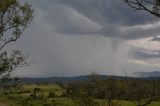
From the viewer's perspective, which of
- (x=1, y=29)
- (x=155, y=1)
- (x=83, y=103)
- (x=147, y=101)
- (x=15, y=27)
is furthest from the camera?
(x=83, y=103)

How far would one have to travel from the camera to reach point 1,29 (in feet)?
112

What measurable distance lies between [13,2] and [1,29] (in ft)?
10.6

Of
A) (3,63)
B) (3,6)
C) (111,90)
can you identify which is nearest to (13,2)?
(3,6)

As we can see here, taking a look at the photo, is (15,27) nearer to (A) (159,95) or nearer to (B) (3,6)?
(B) (3,6)

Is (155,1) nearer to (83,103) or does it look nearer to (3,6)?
(3,6)

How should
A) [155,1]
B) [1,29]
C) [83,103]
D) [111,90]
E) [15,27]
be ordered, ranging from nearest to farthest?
1. [155,1]
2. [1,29]
3. [15,27]
4. [83,103]
5. [111,90]

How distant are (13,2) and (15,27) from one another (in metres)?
2.66

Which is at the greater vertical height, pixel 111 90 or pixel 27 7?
pixel 27 7

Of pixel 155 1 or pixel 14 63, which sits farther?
pixel 14 63

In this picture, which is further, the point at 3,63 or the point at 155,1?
the point at 3,63

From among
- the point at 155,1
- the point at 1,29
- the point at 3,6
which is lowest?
the point at 155,1

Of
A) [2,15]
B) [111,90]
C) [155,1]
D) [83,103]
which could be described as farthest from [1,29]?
[155,1]

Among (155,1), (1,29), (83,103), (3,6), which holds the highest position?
(3,6)

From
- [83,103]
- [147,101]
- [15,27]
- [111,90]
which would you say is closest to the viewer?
[147,101]
